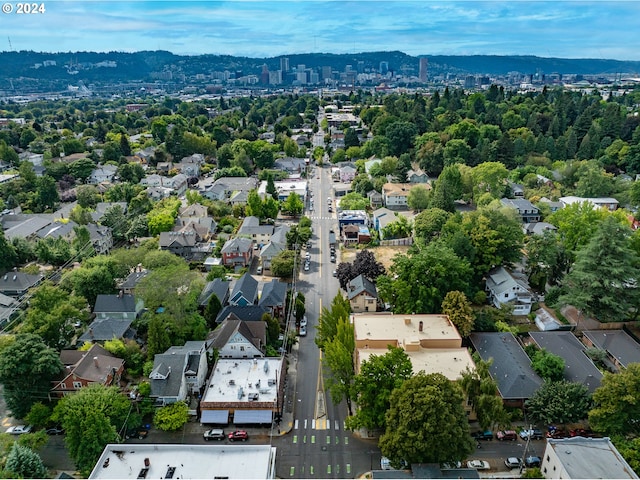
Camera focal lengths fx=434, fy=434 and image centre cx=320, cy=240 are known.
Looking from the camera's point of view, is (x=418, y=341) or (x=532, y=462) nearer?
(x=532, y=462)

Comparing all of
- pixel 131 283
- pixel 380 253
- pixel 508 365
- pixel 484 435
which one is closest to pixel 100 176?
pixel 131 283

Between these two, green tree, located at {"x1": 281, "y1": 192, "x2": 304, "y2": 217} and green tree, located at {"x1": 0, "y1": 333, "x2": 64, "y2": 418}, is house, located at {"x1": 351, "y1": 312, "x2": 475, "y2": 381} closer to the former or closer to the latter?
green tree, located at {"x1": 0, "y1": 333, "x2": 64, "y2": 418}

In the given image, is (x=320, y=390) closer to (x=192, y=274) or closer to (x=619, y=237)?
(x=192, y=274)

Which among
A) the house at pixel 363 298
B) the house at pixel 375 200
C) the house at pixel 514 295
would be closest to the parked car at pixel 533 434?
the house at pixel 514 295

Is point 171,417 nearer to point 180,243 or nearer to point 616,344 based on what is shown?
point 180,243

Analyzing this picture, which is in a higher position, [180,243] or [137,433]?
[180,243]
